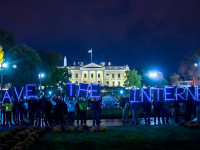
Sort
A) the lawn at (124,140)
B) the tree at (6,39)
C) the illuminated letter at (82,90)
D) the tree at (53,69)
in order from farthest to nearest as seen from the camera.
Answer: the tree at (53,69), the tree at (6,39), the illuminated letter at (82,90), the lawn at (124,140)

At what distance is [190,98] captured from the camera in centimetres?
2231

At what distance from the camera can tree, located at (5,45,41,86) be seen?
68.8m

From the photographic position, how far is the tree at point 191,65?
268 ft

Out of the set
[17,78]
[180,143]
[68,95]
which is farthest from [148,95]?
[17,78]

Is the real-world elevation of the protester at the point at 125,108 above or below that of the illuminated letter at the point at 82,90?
below

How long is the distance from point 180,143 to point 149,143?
1.25 meters

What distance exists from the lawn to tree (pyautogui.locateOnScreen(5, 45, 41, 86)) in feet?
179

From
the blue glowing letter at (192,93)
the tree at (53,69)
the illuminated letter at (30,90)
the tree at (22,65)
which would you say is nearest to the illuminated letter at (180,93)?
the blue glowing letter at (192,93)

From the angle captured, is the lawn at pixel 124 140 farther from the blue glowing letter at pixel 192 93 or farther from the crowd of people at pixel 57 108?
the crowd of people at pixel 57 108

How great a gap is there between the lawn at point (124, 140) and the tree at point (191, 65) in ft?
220

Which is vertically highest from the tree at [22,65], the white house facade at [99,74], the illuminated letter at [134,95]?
the white house facade at [99,74]

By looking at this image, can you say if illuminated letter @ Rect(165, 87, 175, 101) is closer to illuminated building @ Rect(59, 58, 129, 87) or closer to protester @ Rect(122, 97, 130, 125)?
Answer: protester @ Rect(122, 97, 130, 125)

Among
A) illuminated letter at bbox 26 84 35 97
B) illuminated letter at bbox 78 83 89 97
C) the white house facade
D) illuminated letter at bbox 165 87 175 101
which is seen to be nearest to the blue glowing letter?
illuminated letter at bbox 165 87 175 101

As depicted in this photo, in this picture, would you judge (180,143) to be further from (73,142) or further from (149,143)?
(73,142)
